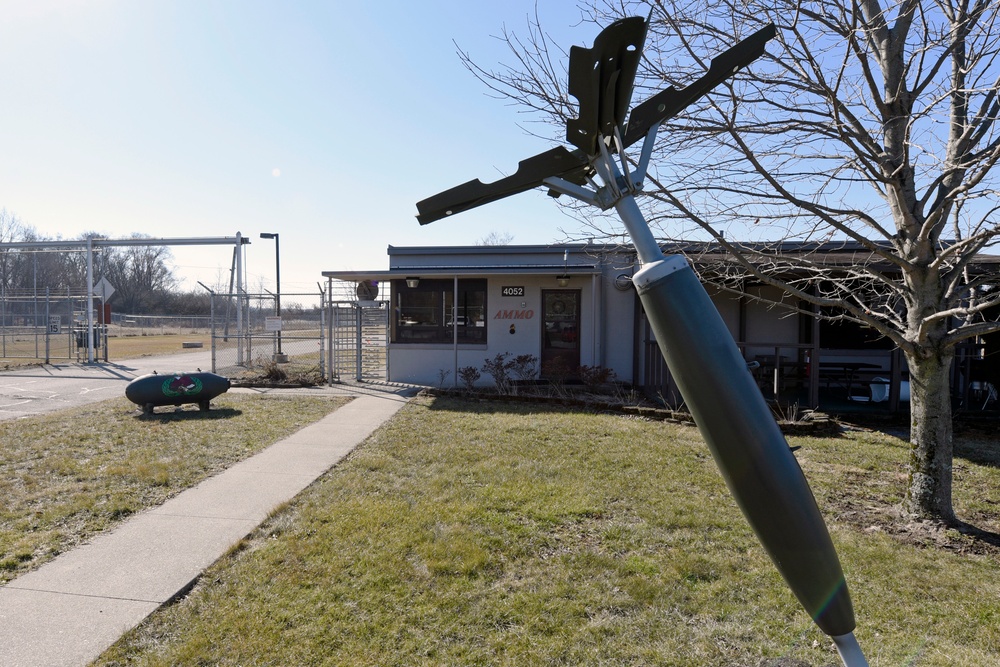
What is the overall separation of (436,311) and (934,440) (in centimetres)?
1123

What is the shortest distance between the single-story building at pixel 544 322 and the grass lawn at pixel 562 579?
6.57m

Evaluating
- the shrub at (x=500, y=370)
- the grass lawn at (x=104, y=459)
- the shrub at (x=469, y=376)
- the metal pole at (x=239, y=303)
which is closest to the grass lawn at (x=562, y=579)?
the grass lawn at (x=104, y=459)

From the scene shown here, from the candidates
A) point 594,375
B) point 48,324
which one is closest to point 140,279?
point 48,324

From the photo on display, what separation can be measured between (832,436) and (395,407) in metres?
7.56

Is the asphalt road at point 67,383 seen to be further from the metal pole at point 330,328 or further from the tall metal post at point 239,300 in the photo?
the metal pole at point 330,328

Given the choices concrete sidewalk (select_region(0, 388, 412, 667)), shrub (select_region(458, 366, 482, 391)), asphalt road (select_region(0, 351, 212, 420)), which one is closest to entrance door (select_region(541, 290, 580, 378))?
shrub (select_region(458, 366, 482, 391))

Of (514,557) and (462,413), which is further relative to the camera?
(462,413)

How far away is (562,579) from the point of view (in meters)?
3.94

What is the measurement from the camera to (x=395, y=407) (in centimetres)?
1123

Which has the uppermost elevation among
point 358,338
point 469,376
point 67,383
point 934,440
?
point 358,338

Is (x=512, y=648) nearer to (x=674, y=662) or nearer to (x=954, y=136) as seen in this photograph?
(x=674, y=662)

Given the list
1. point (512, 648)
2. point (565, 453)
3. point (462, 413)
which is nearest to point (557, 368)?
point (462, 413)

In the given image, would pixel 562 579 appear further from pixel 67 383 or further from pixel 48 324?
pixel 48 324

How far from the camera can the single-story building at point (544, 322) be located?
42.4ft
